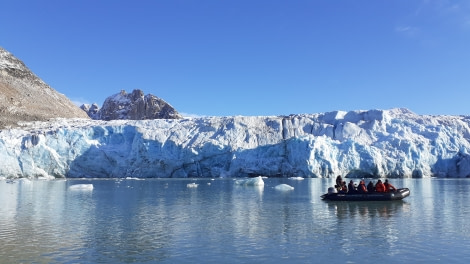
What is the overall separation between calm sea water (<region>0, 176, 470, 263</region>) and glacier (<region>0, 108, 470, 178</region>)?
29984 millimetres

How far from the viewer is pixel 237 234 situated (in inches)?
448

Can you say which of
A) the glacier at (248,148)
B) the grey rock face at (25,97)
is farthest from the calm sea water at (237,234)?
the grey rock face at (25,97)

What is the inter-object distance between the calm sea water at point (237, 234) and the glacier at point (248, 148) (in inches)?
1180

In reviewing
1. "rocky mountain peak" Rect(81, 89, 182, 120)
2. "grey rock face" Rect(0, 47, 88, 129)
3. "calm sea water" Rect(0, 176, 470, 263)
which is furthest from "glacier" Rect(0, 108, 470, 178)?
"rocky mountain peak" Rect(81, 89, 182, 120)

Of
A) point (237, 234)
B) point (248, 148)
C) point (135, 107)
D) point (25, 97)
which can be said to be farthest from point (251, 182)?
point (135, 107)

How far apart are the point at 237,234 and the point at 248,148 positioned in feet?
129

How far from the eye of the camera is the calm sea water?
891cm

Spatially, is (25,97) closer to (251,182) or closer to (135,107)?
(135,107)

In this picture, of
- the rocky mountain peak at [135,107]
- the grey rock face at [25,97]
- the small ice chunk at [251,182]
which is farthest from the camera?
the rocky mountain peak at [135,107]

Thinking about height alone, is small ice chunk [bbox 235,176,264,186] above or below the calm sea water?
above

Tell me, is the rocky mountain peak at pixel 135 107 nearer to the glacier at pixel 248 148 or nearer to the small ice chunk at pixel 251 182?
the glacier at pixel 248 148

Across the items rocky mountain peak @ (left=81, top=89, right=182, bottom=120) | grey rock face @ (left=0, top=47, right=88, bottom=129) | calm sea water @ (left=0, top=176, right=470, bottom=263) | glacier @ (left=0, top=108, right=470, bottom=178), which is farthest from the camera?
rocky mountain peak @ (left=81, top=89, right=182, bottom=120)

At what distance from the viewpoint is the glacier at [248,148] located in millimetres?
47688

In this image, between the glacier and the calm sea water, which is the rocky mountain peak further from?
the calm sea water
